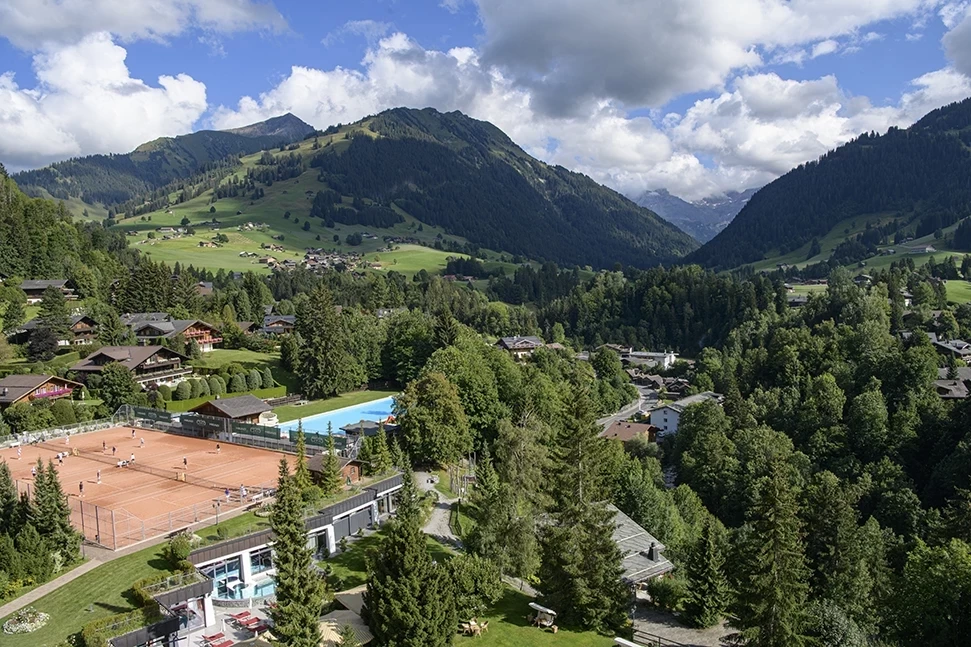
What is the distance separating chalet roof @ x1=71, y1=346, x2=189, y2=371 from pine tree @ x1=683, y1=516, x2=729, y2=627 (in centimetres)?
4984

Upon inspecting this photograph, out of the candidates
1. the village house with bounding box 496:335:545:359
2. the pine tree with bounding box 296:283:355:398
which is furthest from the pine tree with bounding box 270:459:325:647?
the village house with bounding box 496:335:545:359

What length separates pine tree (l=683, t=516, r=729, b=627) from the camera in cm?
2816

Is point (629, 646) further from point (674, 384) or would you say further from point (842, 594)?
point (674, 384)

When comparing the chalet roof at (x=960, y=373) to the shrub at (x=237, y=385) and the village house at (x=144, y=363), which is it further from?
the village house at (x=144, y=363)

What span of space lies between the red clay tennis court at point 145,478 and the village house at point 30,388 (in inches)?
243

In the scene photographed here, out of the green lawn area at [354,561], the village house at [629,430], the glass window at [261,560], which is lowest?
the village house at [629,430]

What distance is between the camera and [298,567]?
19.8 m

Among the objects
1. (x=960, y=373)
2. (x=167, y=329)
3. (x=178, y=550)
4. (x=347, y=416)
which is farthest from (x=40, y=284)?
(x=960, y=373)

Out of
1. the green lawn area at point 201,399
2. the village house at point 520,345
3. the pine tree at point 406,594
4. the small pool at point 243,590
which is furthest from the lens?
the village house at point 520,345

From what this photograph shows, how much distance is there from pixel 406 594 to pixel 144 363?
49.5 meters

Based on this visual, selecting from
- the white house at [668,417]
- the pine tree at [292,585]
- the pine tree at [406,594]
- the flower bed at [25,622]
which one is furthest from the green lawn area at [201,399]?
the white house at [668,417]

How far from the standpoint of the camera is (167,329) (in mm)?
71688

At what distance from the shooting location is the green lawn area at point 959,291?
114988 mm

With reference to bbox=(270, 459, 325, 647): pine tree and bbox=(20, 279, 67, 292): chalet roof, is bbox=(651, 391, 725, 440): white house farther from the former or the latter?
bbox=(20, 279, 67, 292): chalet roof
